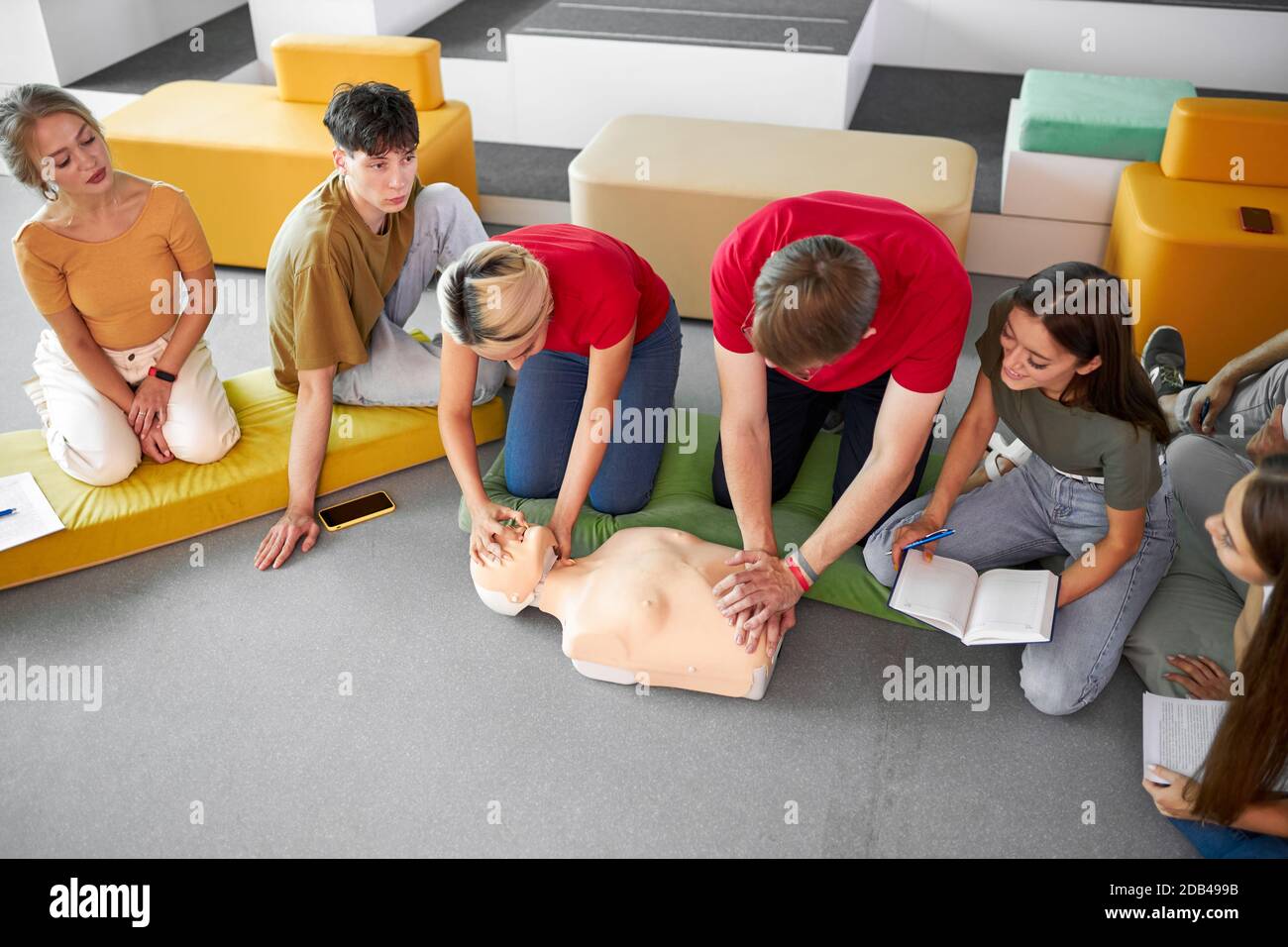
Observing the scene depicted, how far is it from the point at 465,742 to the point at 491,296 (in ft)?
2.93

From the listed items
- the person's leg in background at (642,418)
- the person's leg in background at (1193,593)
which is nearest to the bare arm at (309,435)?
the person's leg in background at (642,418)

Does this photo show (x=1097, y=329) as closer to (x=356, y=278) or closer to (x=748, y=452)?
(x=748, y=452)

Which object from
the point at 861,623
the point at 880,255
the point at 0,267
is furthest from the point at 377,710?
the point at 0,267

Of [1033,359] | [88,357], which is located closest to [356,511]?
[88,357]

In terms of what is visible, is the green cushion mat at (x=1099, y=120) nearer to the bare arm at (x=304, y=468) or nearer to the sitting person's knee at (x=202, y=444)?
the bare arm at (x=304, y=468)

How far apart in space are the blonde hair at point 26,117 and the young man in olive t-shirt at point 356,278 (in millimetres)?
506

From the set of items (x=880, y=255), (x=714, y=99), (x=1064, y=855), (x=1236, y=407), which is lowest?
(x=1064, y=855)

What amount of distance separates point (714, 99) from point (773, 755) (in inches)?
114

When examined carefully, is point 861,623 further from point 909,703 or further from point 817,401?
point 817,401

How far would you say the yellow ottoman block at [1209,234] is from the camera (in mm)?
2842

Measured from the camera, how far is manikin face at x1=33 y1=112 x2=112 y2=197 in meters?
2.25

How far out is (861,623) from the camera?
7.84 feet

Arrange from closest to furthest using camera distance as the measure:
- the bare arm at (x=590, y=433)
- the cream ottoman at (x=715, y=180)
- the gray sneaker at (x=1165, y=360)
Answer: the bare arm at (x=590, y=433) < the gray sneaker at (x=1165, y=360) < the cream ottoman at (x=715, y=180)

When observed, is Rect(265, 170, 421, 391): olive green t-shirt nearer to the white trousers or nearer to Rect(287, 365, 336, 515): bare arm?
Rect(287, 365, 336, 515): bare arm
